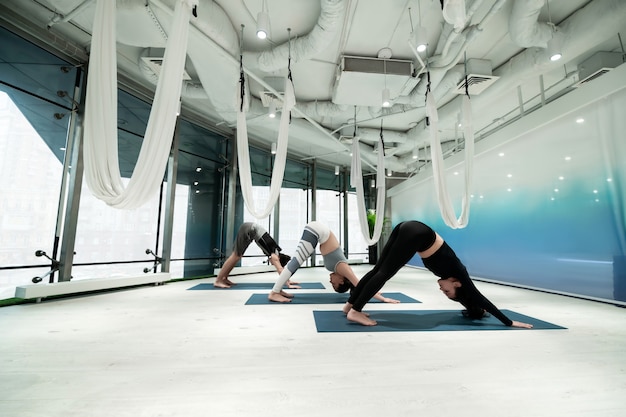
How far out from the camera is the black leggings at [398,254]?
7.81 ft

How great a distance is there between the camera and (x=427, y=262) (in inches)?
99.9

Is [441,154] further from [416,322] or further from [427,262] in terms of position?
[416,322]

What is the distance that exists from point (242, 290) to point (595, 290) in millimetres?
5088

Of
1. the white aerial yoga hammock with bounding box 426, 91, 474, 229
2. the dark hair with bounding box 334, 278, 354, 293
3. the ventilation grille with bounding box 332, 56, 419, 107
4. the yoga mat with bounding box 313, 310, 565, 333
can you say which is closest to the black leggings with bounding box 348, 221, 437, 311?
the yoga mat with bounding box 313, 310, 565, 333

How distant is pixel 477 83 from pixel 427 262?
14.3 feet

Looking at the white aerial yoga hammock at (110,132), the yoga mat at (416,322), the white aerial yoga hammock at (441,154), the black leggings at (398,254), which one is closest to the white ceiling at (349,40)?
the white aerial yoga hammock at (441,154)

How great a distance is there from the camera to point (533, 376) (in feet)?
4.89

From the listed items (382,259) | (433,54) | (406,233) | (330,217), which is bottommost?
(382,259)

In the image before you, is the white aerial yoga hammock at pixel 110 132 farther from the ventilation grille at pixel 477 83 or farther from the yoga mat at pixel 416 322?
the ventilation grille at pixel 477 83

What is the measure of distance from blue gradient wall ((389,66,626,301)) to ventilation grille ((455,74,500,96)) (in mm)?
954

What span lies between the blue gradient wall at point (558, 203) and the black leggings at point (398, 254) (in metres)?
3.20

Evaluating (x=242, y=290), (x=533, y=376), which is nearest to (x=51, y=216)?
(x=242, y=290)

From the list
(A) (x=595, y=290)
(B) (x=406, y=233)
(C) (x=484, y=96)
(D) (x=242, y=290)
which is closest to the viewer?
(B) (x=406, y=233)

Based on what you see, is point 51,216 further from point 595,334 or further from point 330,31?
point 595,334
